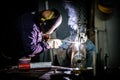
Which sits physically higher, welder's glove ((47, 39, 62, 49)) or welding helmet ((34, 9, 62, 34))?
welding helmet ((34, 9, 62, 34))

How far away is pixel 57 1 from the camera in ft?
33.9

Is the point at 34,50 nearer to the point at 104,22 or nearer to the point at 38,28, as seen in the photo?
the point at 38,28

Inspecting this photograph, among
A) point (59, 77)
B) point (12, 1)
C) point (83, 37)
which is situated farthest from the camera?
point (12, 1)

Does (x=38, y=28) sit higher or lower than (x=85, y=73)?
higher

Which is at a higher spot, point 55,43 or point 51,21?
point 51,21

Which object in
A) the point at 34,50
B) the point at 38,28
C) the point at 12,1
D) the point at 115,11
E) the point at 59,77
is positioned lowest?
the point at 59,77

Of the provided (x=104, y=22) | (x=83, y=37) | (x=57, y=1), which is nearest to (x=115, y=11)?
(x=104, y=22)

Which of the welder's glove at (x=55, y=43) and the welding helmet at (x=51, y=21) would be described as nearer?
the welder's glove at (x=55, y=43)

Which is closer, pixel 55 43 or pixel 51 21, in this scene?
pixel 55 43

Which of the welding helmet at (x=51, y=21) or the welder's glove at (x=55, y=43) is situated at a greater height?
the welding helmet at (x=51, y=21)

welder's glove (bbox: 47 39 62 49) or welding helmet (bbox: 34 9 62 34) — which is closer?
welder's glove (bbox: 47 39 62 49)

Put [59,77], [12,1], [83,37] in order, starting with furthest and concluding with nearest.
A: [12,1]
[83,37]
[59,77]

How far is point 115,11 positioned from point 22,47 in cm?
468

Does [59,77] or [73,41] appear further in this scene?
[73,41]
